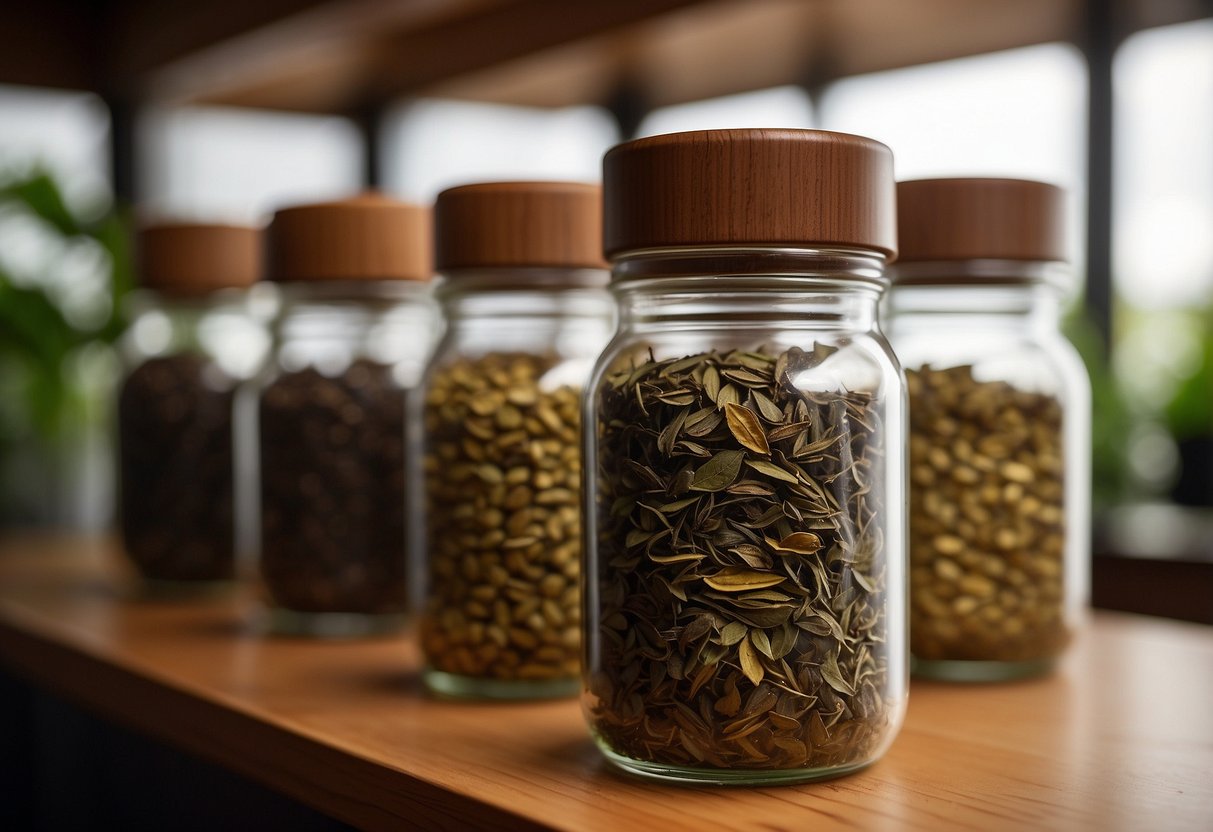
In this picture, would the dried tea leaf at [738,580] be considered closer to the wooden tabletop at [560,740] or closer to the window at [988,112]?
the wooden tabletop at [560,740]

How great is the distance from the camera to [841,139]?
0.52 meters

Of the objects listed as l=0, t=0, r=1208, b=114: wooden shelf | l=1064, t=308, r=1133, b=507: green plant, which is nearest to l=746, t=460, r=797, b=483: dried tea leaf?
l=0, t=0, r=1208, b=114: wooden shelf

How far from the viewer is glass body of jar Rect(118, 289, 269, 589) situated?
1092 millimetres

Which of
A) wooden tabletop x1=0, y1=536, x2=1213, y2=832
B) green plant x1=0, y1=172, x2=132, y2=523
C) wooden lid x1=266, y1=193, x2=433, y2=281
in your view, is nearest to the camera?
wooden tabletop x1=0, y1=536, x2=1213, y2=832

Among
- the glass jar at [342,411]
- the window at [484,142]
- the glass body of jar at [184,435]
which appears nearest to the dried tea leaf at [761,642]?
the glass jar at [342,411]

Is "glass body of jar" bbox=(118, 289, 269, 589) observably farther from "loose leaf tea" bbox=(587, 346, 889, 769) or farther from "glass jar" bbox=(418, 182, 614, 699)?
"loose leaf tea" bbox=(587, 346, 889, 769)

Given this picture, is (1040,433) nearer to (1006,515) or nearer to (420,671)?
(1006,515)

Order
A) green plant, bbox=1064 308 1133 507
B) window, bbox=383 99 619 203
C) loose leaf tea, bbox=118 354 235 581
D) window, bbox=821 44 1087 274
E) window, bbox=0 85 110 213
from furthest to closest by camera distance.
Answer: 1. window, bbox=383 99 619 203
2. window, bbox=0 85 110 213
3. window, bbox=821 44 1087 274
4. green plant, bbox=1064 308 1133 507
5. loose leaf tea, bbox=118 354 235 581

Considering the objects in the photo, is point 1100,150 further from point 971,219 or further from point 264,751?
point 264,751

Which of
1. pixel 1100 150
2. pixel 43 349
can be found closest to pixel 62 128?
pixel 43 349

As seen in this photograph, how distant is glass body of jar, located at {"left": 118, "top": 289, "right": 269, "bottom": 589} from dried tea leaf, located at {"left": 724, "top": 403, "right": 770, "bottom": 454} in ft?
2.22

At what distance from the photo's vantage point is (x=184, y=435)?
1.09 meters

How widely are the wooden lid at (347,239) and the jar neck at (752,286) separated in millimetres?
338

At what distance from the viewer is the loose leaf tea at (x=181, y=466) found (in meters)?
1.09
